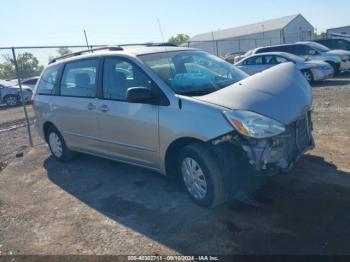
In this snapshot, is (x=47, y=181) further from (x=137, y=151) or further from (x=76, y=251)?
(x=76, y=251)

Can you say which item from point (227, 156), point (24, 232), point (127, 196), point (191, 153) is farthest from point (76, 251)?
point (227, 156)

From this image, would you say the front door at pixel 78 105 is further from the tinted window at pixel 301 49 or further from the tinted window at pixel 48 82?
the tinted window at pixel 301 49

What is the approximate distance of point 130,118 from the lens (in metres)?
4.50

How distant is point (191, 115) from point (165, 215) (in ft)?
3.95

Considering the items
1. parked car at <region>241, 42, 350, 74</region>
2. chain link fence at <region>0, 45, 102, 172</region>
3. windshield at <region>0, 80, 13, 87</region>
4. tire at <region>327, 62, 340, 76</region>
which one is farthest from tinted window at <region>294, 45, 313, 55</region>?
windshield at <region>0, 80, 13, 87</region>

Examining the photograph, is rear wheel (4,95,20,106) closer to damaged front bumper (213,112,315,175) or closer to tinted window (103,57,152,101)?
tinted window (103,57,152,101)

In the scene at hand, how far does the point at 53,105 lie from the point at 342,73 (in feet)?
46.3

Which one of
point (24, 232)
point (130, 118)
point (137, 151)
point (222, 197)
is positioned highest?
point (130, 118)

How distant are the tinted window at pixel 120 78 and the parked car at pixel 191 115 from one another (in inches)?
0.5

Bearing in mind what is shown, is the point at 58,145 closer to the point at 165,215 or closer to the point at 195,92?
the point at 165,215

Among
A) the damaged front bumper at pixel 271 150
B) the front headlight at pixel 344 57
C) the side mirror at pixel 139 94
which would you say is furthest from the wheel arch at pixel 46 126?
the front headlight at pixel 344 57

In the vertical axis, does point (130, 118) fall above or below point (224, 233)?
above

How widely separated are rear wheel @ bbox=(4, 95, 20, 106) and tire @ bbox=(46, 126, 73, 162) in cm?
1288

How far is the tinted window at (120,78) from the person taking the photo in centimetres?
443
